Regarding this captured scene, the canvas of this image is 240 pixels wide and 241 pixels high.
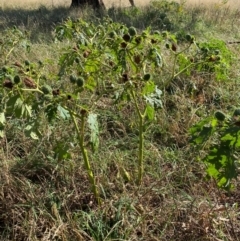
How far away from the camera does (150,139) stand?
127 inches

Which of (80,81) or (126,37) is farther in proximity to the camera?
(126,37)

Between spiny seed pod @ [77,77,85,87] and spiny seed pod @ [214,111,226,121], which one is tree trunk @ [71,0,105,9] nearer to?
spiny seed pod @ [77,77,85,87]

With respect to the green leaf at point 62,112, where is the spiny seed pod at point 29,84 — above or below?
above

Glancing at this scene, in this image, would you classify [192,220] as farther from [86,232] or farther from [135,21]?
[135,21]

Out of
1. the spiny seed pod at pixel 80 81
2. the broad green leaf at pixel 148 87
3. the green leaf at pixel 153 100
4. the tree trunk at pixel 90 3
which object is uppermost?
the spiny seed pod at pixel 80 81

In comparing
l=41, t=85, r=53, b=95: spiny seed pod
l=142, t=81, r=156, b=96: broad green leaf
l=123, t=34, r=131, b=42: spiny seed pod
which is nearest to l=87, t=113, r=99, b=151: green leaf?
l=41, t=85, r=53, b=95: spiny seed pod

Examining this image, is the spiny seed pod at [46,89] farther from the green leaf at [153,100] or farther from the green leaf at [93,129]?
the green leaf at [153,100]

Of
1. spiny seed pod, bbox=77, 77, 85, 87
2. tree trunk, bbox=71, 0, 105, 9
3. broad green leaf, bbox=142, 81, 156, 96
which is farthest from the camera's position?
tree trunk, bbox=71, 0, 105, 9

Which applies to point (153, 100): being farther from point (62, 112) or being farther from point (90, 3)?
point (90, 3)

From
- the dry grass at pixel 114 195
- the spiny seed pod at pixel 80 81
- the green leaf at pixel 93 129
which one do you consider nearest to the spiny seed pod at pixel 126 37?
the spiny seed pod at pixel 80 81

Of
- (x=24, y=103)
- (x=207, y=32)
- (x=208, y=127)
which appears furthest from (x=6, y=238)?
(x=207, y=32)

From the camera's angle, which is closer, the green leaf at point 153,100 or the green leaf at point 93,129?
the green leaf at point 93,129

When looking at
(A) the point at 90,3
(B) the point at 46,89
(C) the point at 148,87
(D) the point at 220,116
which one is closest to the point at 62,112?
(B) the point at 46,89

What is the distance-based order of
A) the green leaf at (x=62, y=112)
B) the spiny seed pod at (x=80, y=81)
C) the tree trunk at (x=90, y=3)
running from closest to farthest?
the green leaf at (x=62, y=112) → the spiny seed pod at (x=80, y=81) → the tree trunk at (x=90, y=3)
